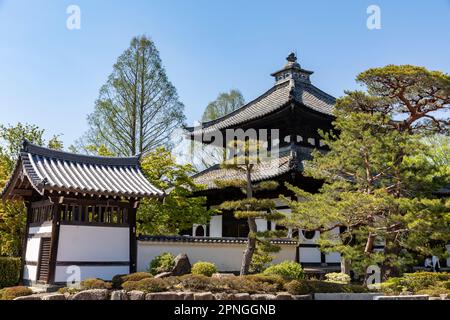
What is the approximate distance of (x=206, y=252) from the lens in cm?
1761

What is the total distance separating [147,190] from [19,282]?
18.6 feet

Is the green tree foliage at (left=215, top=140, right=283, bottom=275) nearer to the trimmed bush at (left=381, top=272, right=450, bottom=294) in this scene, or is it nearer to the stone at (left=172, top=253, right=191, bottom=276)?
the stone at (left=172, top=253, right=191, bottom=276)

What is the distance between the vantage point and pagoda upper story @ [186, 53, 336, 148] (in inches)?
859

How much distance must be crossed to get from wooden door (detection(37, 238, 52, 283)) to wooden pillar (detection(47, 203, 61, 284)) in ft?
2.03

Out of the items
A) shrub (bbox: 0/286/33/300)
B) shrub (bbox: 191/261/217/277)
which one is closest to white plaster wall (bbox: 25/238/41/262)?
shrub (bbox: 0/286/33/300)

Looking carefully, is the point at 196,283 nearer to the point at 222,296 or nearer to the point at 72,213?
the point at 222,296

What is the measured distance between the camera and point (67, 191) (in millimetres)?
14219

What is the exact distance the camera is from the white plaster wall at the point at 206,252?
16250mm

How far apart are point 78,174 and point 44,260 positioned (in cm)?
303

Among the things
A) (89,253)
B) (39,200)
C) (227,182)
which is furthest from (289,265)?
(39,200)

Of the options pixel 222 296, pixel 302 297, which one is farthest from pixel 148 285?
pixel 302 297

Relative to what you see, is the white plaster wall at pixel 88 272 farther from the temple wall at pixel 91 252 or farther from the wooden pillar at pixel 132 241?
the wooden pillar at pixel 132 241
